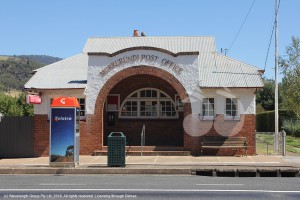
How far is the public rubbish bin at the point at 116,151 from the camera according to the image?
16.2m

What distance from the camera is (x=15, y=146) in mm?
20938

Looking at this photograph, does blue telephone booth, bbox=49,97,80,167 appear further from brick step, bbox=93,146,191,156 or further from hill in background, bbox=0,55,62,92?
hill in background, bbox=0,55,62,92

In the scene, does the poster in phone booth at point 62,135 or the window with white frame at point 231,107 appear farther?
the window with white frame at point 231,107

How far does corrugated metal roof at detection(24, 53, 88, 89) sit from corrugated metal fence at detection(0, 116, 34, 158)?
66.3 inches

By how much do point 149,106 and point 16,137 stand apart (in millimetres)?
6664

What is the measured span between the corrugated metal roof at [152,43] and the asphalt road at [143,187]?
1078 cm

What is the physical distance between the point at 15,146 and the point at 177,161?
25.0 ft

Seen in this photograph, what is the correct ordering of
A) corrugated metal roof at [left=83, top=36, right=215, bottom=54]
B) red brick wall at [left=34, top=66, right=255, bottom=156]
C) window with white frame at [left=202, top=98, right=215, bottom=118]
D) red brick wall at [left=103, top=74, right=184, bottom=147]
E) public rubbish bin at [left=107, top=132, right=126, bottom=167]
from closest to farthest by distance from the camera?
public rubbish bin at [left=107, top=132, right=126, bottom=167]
red brick wall at [left=34, top=66, right=255, bottom=156]
window with white frame at [left=202, top=98, right=215, bottom=118]
red brick wall at [left=103, top=74, right=184, bottom=147]
corrugated metal roof at [left=83, top=36, right=215, bottom=54]

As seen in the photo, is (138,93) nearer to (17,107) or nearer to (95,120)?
(95,120)

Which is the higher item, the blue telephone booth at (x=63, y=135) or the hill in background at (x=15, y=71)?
the hill in background at (x=15, y=71)

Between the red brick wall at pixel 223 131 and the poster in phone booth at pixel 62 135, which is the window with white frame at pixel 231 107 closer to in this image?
the red brick wall at pixel 223 131

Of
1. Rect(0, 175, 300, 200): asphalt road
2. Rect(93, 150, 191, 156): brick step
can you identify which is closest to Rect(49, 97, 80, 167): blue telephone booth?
Rect(0, 175, 300, 200): asphalt road

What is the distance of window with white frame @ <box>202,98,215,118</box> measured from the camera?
20.6 metres

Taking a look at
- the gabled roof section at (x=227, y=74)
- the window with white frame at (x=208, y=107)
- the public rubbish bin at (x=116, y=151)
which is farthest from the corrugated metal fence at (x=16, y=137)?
the gabled roof section at (x=227, y=74)
